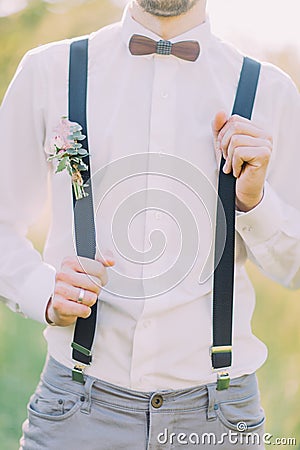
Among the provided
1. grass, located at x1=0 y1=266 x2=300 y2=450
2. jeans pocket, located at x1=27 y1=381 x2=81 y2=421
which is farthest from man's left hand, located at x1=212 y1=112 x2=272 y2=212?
grass, located at x1=0 y1=266 x2=300 y2=450

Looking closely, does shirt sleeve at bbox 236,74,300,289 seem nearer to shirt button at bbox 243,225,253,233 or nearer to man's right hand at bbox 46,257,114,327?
shirt button at bbox 243,225,253,233

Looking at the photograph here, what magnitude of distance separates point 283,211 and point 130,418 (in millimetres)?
568

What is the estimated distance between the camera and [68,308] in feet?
5.45

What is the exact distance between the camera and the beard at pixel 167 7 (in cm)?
181

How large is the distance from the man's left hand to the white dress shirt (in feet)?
0.23

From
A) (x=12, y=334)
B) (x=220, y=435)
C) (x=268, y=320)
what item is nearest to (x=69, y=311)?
(x=220, y=435)

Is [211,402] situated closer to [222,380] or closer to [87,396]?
[222,380]

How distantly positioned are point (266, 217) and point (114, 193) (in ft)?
1.10

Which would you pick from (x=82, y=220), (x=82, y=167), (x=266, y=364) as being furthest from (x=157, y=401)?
(x=266, y=364)

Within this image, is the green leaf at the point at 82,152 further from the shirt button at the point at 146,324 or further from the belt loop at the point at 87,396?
the belt loop at the point at 87,396

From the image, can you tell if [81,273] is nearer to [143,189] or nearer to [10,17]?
[143,189]

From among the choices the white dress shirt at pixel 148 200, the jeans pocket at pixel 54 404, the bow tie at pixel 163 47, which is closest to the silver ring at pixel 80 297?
the white dress shirt at pixel 148 200

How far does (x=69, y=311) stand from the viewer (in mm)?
1662

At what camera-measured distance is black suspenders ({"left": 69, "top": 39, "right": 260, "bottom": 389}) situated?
5.63 feet
